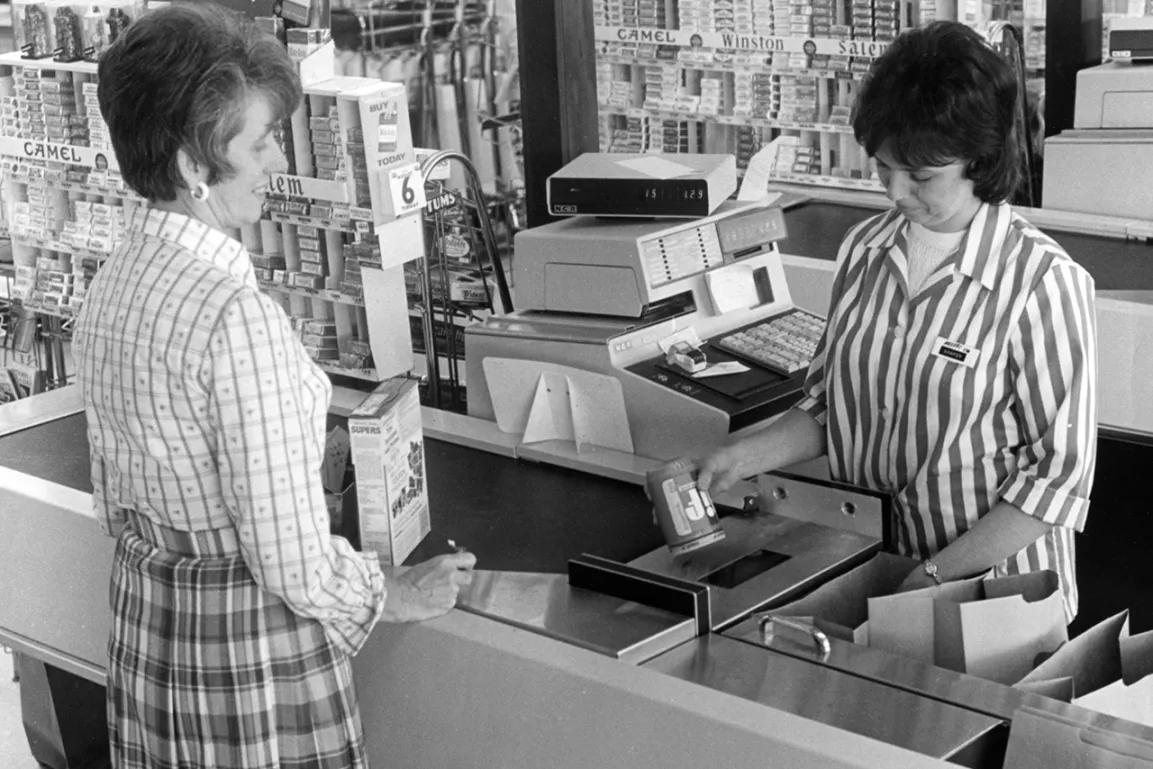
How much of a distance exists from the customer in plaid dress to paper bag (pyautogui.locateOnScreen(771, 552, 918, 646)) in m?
0.69

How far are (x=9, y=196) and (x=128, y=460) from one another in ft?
16.6

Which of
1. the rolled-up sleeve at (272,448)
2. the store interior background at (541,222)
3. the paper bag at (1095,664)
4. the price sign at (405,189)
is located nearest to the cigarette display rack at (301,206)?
the price sign at (405,189)

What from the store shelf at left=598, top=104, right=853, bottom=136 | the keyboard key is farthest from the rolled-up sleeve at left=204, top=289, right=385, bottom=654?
the store shelf at left=598, top=104, right=853, bottom=136

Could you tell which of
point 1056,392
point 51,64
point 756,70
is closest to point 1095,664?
point 1056,392

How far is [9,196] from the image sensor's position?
6.56 meters

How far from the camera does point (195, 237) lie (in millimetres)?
1895

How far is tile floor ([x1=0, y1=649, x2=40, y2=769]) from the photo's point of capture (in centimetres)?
411

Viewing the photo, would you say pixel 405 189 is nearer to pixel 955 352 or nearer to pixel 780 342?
pixel 780 342

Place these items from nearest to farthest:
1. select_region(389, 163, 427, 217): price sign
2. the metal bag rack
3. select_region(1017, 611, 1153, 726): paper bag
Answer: select_region(1017, 611, 1153, 726): paper bag, the metal bag rack, select_region(389, 163, 427, 217): price sign

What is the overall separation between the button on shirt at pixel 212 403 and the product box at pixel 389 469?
405 millimetres

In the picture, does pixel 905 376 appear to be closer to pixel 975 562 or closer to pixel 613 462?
pixel 975 562

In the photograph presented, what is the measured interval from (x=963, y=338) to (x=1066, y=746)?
0.78 m

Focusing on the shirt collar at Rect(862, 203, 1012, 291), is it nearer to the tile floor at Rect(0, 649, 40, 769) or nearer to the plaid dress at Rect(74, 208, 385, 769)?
the plaid dress at Rect(74, 208, 385, 769)

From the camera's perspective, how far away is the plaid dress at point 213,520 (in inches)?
72.0
